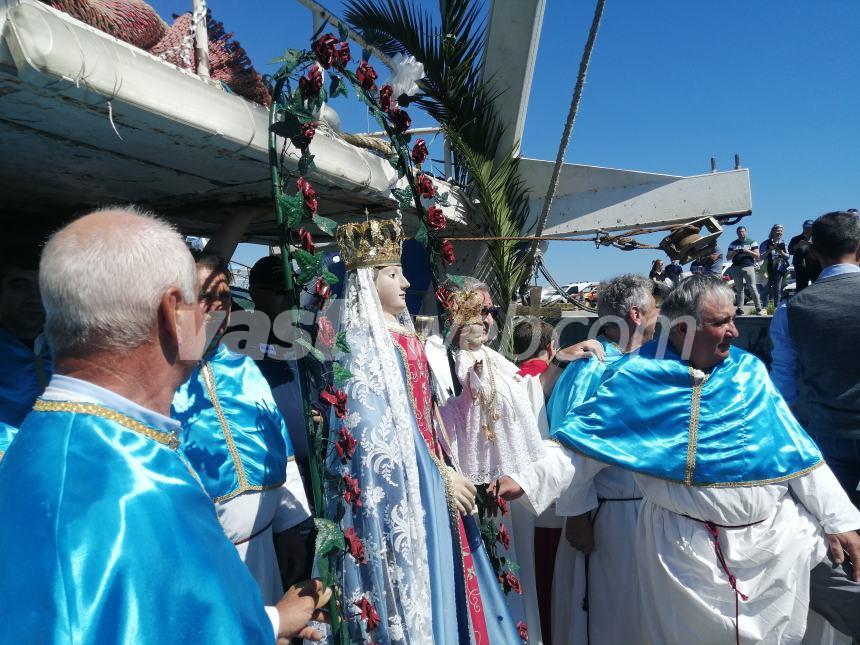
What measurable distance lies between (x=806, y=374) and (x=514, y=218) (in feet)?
10.2

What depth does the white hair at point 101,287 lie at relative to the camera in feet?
3.35

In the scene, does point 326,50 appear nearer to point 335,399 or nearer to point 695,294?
point 335,399

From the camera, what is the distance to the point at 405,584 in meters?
2.04

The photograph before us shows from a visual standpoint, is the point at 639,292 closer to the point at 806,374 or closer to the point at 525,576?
the point at 806,374

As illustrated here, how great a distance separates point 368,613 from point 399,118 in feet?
6.26

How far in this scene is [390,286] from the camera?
8.43ft

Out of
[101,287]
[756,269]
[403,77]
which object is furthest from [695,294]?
[756,269]

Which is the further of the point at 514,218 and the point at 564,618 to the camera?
the point at 514,218

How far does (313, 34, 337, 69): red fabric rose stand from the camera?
1832 millimetres

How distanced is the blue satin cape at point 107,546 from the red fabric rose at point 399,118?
5.41 feet

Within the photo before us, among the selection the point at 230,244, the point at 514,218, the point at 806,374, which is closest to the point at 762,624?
the point at 806,374

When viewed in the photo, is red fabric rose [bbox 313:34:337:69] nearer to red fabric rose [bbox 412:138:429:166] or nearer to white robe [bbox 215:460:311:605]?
red fabric rose [bbox 412:138:429:166]

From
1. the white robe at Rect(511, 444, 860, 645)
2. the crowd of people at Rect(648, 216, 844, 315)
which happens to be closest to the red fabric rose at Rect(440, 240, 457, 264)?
the white robe at Rect(511, 444, 860, 645)

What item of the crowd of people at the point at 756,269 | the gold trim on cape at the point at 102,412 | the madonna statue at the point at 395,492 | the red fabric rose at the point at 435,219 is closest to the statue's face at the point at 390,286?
the madonna statue at the point at 395,492
